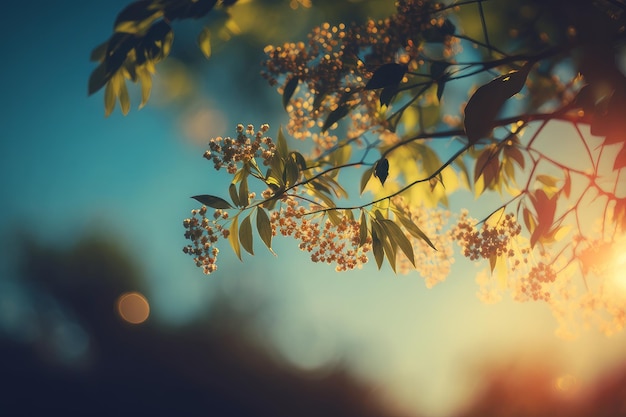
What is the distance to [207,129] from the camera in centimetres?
286

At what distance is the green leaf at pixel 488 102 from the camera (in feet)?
2.66

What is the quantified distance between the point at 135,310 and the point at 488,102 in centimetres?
1049

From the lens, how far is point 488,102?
0.81m

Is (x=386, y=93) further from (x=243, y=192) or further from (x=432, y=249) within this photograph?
(x=432, y=249)

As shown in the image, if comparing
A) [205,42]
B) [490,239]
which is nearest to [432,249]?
[490,239]

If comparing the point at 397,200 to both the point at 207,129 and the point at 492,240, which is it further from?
the point at 207,129

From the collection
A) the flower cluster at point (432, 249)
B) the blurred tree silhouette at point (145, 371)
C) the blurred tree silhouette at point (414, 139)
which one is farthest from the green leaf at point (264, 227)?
the blurred tree silhouette at point (145, 371)

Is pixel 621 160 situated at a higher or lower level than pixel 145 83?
lower

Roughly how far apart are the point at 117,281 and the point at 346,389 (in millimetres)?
6282

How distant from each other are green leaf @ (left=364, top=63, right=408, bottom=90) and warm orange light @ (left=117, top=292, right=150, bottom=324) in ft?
32.8

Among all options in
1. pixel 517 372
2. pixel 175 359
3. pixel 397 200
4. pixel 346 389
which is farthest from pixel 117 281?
pixel 397 200

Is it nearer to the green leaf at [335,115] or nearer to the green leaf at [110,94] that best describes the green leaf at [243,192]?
the green leaf at [335,115]

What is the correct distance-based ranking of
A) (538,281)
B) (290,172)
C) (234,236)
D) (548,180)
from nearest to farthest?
(290,172) → (234,236) → (538,281) → (548,180)

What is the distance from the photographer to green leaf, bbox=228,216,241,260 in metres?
1.07
